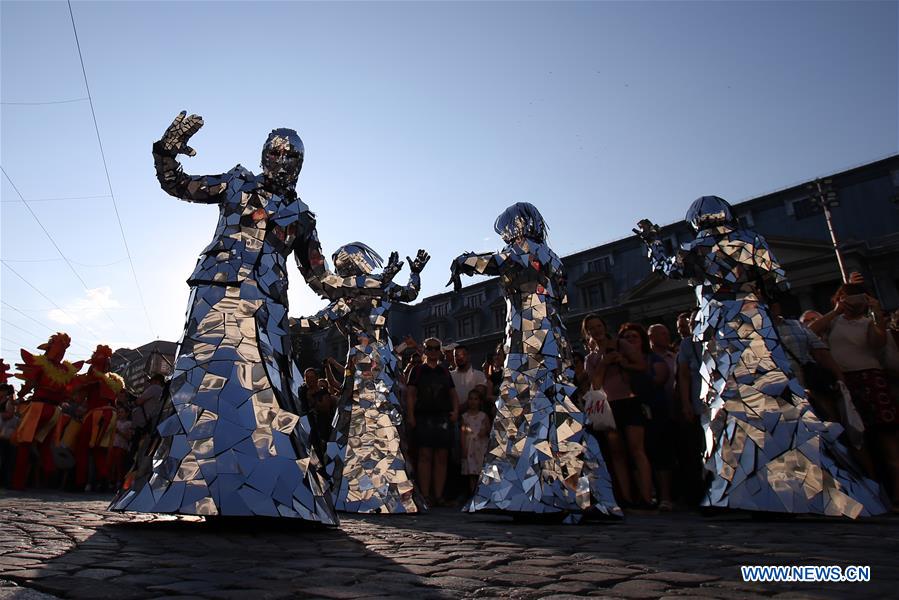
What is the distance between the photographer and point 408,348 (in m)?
9.62

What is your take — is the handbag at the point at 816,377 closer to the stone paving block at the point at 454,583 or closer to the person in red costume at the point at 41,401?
the stone paving block at the point at 454,583

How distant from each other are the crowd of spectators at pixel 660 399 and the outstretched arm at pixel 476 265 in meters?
1.07

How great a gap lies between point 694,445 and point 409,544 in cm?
395

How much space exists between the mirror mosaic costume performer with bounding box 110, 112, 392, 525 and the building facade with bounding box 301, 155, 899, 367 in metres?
19.3

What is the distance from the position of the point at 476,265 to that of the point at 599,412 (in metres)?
1.97

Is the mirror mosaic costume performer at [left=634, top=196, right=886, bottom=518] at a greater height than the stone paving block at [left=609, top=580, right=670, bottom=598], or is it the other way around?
the mirror mosaic costume performer at [left=634, top=196, right=886, bottom=518]

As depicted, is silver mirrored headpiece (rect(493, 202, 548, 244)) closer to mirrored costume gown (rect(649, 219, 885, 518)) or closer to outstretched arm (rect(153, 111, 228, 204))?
mirrored costume gown (rect(649, 219, 885, 518))

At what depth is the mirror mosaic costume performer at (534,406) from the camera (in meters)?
3.96

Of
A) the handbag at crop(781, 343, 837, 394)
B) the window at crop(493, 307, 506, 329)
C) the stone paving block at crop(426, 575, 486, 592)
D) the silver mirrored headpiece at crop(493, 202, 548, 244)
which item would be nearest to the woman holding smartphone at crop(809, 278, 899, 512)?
the handbag at crop(781, 343, 837, 394)

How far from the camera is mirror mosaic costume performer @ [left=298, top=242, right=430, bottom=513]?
5.21m

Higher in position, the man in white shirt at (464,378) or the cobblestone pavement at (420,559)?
the man in white shirt at (464,378)

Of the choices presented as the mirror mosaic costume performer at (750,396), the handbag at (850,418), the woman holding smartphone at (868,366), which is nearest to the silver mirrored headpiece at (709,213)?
the mirror mosaic costume performer at (750,396)

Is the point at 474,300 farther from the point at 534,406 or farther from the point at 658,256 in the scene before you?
the point at 534,406

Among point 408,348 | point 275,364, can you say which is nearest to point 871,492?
point 275,364
